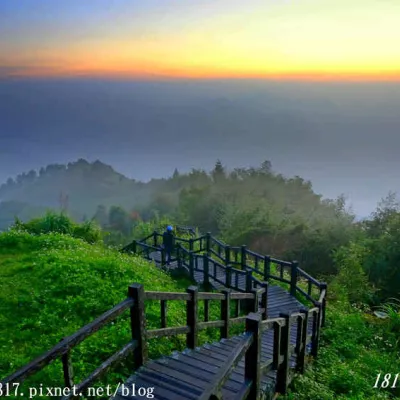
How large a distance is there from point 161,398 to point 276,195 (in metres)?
58.8

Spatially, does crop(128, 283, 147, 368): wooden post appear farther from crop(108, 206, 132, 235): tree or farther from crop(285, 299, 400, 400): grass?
crop(108, 206, 132, 235): tree

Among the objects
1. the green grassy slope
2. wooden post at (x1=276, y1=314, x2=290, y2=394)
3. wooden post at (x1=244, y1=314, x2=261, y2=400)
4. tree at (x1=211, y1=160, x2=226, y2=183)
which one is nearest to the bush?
the green grassy slope

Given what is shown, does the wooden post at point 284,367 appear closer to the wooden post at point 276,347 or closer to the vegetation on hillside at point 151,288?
the vegetation on hillside at point 151,288

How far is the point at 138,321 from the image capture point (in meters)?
5.26

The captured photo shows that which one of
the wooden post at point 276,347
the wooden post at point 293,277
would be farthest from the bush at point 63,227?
the wooden post at point 276,347

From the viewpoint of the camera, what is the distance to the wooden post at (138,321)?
5.18 metres

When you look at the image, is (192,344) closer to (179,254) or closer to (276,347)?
(276,347)

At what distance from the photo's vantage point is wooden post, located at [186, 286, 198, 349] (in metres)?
6.14

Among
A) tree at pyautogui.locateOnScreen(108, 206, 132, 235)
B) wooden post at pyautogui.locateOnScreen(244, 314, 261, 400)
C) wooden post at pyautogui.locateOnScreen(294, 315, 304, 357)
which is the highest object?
wooden post at pyautogui.locateOnScreen(244, 314, 261, 400)

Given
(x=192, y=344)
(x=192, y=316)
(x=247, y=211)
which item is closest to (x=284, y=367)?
(x=192, y=344)

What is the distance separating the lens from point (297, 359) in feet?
25.8

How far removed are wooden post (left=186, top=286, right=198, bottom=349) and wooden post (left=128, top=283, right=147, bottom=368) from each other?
1.03 m

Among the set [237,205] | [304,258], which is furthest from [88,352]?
[237,205]

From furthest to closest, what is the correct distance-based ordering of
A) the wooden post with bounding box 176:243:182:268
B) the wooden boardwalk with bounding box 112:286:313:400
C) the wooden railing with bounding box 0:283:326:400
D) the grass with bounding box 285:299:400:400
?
the wooden post with bounding box 176:243:182:268 < the grass with bounding box 285:299:400:400 < the wooden boardwalk with bounding box 112:286:313:400 < the wooden railing with bounding box 0:283:326:400
